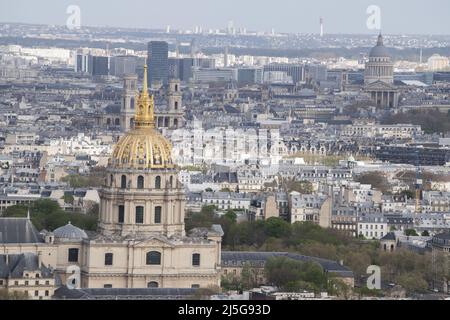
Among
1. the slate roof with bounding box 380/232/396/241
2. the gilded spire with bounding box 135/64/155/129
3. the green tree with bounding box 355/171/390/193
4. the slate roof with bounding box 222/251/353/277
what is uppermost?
the gilded spire with bounding box 135/64/155/129

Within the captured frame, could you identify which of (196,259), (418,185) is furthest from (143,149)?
(418,185)

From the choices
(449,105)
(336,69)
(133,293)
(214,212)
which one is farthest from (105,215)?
(336,69)

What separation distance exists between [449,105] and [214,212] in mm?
81851

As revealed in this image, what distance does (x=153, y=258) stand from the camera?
99.2ft

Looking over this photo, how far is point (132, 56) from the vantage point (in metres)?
145

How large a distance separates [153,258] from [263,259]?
95.8 inches

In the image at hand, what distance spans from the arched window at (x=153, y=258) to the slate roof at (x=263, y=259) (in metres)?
1.71

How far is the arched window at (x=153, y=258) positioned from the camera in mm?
30219

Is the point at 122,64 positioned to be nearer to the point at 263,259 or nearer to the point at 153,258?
the point at 263,259

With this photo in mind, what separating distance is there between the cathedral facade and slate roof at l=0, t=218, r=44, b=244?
79 mm

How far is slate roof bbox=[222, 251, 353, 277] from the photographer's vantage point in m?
31.3

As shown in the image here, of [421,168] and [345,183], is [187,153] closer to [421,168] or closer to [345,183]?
[421,168]

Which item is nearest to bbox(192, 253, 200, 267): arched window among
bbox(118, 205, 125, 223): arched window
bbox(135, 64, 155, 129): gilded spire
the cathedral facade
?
the cathedral facade

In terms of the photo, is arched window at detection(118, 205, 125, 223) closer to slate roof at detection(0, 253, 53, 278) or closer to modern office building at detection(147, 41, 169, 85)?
slate roof at detection(0, 253, 53, 278)
